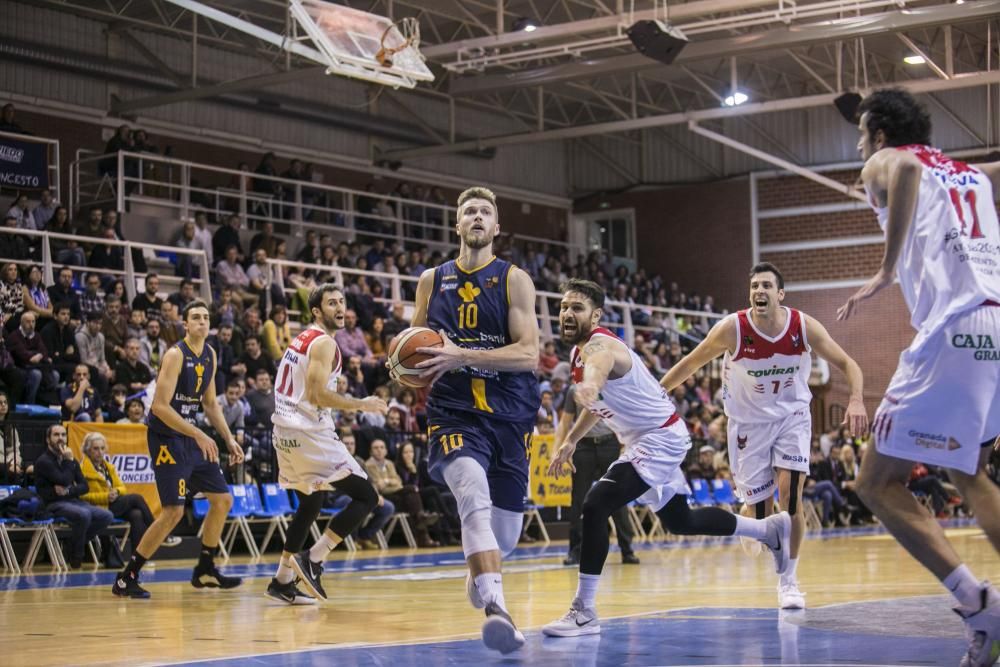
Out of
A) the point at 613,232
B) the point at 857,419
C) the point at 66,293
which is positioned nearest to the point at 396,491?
the point at 66,293

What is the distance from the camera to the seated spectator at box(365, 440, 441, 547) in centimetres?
1673

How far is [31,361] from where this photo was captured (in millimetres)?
15570

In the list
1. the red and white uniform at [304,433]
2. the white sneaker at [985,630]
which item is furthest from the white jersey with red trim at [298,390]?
the white sneaker at [985,630]

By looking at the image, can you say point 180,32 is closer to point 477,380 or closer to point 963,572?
point 477,380

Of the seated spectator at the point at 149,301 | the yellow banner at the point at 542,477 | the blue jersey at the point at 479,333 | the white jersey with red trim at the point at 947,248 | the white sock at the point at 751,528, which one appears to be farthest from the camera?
the yellow banner at the point at 542,477

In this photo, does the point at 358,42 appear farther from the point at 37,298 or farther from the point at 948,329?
the point at 948,329

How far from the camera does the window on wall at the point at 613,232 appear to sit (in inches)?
1515

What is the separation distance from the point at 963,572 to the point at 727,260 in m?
32.4

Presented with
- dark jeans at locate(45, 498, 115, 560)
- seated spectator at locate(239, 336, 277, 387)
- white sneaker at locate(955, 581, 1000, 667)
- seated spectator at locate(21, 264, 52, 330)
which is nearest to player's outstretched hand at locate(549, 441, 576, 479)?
white sneaker at locate(955, 581, 1000, 667)

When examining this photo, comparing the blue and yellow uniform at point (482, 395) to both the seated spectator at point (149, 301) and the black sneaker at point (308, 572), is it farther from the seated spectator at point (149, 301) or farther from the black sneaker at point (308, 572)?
the seated spectator at point (149, 301)

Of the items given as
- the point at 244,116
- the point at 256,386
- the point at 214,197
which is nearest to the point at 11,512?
the point at 256,386

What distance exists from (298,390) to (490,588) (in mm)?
3850

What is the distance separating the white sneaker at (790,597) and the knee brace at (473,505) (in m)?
2.57

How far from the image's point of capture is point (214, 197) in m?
26.8
